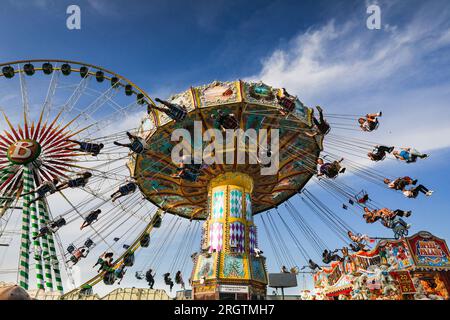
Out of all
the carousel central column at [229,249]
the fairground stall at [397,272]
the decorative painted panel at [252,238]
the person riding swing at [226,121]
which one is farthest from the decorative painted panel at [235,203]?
the fairground stall at [397,272]

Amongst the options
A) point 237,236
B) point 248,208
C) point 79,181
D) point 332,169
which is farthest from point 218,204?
point 79,181

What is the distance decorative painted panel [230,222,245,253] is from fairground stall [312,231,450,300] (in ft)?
14.7

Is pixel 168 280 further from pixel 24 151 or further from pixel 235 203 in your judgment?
pixel 24 151

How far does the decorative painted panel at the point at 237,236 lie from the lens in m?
14.9

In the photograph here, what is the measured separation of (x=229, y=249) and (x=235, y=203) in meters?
2.40

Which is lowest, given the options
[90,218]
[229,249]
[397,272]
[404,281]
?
[404,281]

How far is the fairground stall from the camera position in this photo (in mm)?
11406

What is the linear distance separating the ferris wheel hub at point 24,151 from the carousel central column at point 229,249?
34.3 feet

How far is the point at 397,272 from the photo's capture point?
1195 centimetres

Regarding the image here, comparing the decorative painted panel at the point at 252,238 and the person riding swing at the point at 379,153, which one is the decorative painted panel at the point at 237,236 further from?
the person riding swing at the point at 379,153

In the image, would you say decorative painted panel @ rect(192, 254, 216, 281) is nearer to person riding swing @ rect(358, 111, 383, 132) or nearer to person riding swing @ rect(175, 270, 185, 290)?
person riding swing @ rect(175, 270, 185, 290)
